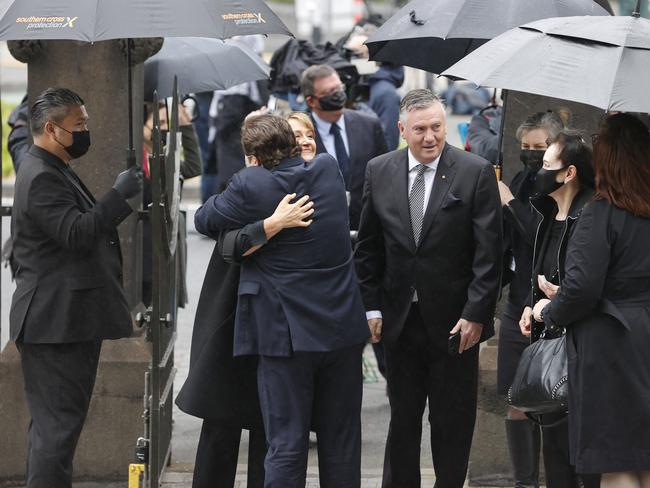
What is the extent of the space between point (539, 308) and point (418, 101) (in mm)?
1053

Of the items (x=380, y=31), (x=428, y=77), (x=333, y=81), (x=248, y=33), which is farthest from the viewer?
(x=428, y=77)

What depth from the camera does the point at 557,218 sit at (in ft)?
18.2

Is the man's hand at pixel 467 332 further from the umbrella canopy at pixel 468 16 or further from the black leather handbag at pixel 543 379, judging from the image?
the umbrella canopy at pixel 468 16

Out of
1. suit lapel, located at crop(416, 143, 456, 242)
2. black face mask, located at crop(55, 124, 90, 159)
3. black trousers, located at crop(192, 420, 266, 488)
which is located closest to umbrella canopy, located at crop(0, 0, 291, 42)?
black face mask, located at crop(55, 124, 90, 159)

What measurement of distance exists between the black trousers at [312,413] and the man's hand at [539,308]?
767 mm

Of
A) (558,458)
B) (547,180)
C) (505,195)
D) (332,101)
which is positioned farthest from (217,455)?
(332,101)

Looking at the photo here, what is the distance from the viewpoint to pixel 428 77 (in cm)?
2348

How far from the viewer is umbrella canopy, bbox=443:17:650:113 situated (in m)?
4.67

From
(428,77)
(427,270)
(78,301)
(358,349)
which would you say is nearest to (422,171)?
(427,270)

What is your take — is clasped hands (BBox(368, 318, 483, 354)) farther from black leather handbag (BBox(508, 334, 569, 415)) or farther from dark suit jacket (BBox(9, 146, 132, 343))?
dark suit jacket (BBox(9, 146, 132, 343))

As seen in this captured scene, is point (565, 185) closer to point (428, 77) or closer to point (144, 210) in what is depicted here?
point (144, 210)

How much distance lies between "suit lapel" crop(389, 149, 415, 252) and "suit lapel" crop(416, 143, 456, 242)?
64 mm

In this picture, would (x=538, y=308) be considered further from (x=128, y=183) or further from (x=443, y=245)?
(x=128, y=183)

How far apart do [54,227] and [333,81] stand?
112 inches
